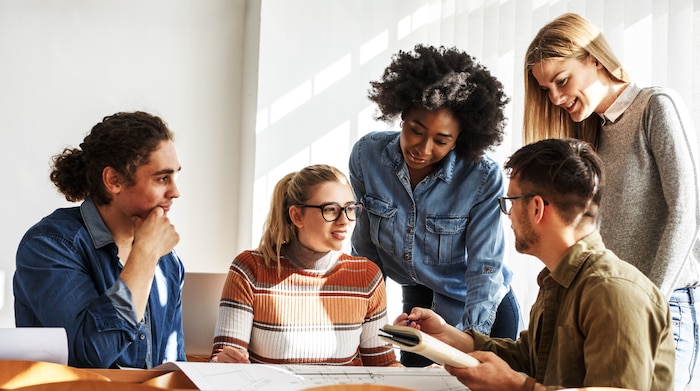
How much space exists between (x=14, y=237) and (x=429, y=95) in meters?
2.57

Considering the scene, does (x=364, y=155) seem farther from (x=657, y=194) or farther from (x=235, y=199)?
(x=235, y=199)

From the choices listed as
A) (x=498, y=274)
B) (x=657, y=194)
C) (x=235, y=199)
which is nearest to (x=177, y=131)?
(x=235, y=199)

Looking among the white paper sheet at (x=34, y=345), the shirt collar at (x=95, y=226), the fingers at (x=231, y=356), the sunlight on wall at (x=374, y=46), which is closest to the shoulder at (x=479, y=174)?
the fingers at (x=231, y=356)

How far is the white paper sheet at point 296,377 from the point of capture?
1.42 m

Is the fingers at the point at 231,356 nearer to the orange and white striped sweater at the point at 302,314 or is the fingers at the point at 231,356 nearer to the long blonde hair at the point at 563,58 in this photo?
the orange and white striped sweater at the point at 302,314

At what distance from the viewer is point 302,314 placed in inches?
89.0

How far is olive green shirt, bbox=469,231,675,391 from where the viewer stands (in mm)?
1388

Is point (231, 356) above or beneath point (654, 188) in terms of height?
beneath

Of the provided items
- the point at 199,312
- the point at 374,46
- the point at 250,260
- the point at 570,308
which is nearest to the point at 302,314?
the point at 250,260

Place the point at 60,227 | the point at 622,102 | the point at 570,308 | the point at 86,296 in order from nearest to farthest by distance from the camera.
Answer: the point at 570,308, the point at 86,296, the point at 60,227, the point at 622,102

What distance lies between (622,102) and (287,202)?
0.99m

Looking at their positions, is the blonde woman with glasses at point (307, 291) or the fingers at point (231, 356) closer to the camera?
the fingers at point (231, 356)

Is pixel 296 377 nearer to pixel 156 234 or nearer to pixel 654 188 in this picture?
pixel 156 234

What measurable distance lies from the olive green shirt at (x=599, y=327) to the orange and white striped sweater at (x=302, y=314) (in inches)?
26.2
